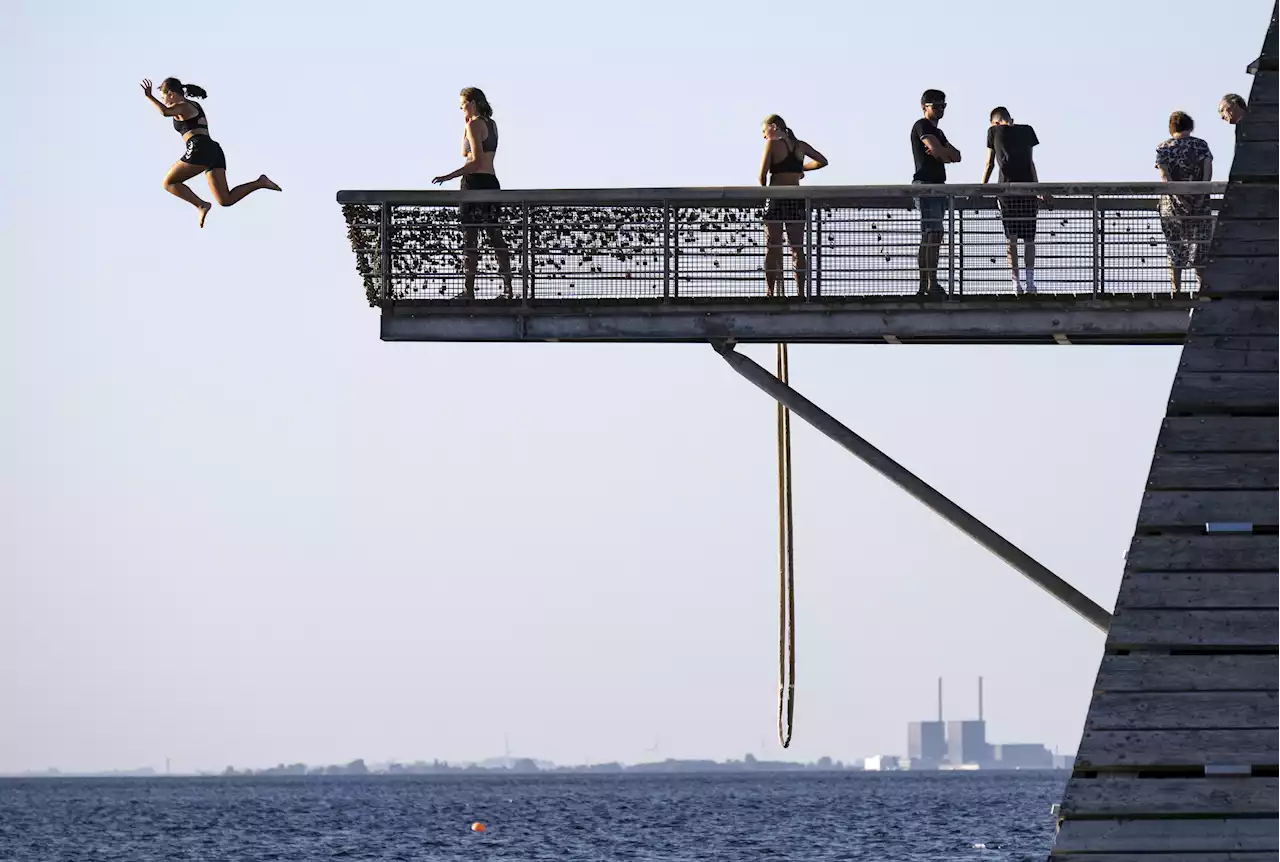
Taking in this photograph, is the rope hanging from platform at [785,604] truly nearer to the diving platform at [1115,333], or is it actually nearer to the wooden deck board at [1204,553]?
the diving platform at [1115,333]

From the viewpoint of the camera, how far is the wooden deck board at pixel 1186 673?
43.8 feet

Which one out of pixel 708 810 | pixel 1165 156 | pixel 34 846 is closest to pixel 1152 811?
pixel 1165 156

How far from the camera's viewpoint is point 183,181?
2042 cm

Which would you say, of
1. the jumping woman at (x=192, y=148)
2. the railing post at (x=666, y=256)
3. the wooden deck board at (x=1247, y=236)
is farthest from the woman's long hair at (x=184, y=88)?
the wooden deck board at (x=1247, y=236)

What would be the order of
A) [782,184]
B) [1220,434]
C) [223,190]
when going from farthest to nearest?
[223,190], [782,184], [1220,434]

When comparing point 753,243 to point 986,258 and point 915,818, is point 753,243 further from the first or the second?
point 915,818

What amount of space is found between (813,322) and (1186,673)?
211 inches

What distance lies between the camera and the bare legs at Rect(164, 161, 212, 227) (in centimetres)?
2030

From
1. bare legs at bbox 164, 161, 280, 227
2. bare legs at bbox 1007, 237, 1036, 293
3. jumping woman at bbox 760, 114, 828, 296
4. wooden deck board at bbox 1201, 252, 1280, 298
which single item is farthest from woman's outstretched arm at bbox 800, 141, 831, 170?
wooden deck board at bbox 1201, 252, 1280, 298

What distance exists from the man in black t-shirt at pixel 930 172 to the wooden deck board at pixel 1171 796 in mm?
5421

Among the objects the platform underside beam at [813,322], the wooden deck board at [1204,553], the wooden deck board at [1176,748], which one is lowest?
the wooden deck board at [1176,748]

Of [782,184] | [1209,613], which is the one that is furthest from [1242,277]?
[782,184]

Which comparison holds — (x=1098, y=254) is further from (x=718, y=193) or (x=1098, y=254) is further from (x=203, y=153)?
(x=203, y=153)

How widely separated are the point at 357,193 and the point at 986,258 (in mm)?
4523
